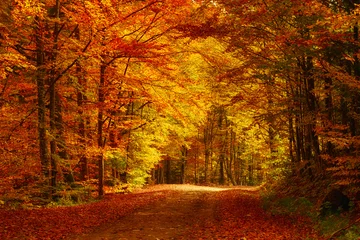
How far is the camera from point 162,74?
62.2 ft

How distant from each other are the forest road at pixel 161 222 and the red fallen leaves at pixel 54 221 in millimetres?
548

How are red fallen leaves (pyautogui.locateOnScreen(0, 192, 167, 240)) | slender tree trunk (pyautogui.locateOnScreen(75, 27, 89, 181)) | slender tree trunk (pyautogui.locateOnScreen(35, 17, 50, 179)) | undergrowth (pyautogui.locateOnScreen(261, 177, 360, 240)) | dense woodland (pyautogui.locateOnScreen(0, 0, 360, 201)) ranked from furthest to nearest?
slender tree trunk (pyautogui.locateOnScreen(75, 27, 89, 181)), slender tree trunk (pyautogui.locateOnScreen(35, 17, 50, 179)), dense woodland (pyautogui.locateOnScreen(0, 0, 360, 201)), red fallen leaves (pyautogui.locateOnScreen(0, 192, 167, 240)), undergrowth (pyautogui.locateOnScreen(261, 177, 360, 240))

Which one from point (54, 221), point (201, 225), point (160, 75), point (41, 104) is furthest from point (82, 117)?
point (201, 225)

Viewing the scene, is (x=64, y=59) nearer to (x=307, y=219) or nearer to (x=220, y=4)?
(x=220, y=4)

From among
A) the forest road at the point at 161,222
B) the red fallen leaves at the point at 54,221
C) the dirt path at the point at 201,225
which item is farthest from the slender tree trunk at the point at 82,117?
the dirt path at the point at 201,225

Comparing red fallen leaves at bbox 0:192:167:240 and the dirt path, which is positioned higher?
red fallen leaves at bbox 0:192:167:240

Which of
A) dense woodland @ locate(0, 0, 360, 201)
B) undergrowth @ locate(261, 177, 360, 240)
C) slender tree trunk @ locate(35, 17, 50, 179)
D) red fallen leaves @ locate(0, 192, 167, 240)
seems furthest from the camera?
slender tree trunk @ locate(35, 17, 50, 179)

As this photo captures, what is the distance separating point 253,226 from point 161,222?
2.87 metres

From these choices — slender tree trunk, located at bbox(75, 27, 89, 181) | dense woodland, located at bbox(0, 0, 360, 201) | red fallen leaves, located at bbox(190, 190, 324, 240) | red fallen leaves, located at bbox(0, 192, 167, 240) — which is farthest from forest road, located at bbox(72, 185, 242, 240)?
slender tree trunk, located at bbox(75, 27, 89, 181)

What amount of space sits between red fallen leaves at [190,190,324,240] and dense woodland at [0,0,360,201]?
6.17 ft

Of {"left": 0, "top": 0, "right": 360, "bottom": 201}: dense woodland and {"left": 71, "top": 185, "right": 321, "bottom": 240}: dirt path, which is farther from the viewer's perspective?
→ {"left": 0, "top": 0, "right": 360, "bottom": 201}: dense woodland

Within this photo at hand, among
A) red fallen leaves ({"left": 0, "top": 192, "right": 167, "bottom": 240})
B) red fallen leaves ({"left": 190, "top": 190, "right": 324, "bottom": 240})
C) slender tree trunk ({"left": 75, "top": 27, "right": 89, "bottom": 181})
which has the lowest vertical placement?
red fallen leaves ({"left": 190, "top": 190, "right": 324, "bottom": 240})

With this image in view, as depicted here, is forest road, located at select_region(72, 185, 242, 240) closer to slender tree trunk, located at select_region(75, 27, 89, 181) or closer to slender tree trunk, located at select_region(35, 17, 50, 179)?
slender tree trunk, located at select_region(35, 17, 50, 179)

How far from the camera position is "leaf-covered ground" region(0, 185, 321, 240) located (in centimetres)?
927
